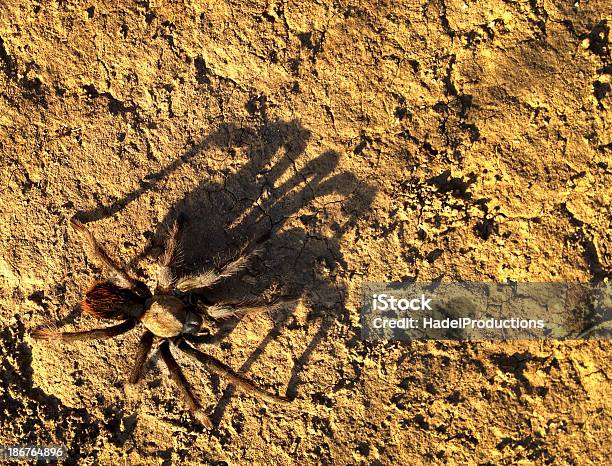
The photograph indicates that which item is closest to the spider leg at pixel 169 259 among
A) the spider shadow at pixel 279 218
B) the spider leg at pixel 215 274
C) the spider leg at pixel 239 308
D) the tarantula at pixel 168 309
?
the tarantula at pixel 168 309

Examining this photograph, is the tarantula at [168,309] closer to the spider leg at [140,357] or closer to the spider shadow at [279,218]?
the spider leg at [140,357]

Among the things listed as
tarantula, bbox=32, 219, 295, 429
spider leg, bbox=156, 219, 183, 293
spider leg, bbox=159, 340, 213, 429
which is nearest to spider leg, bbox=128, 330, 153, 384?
tarantula, bbox=32, 219, 295, 429

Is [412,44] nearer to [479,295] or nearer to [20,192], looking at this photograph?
[479,295]

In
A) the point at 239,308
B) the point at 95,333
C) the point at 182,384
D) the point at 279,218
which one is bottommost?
the point at 182,384

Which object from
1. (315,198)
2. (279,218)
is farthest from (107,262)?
(315,198)

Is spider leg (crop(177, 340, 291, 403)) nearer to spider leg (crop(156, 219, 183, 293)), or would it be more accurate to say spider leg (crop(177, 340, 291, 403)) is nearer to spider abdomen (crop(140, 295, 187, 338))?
spider abdomen (crop(140, 295, 187, 338))

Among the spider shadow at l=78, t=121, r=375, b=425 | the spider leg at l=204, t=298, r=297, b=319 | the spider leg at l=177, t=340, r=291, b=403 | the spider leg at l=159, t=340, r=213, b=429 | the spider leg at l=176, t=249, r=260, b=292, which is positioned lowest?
the spider leg at l=159, t=340, r=213, b=429

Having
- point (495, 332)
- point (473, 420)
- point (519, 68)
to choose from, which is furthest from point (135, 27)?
point (473, 420)

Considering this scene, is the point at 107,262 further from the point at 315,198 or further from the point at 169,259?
the point at 315,198
